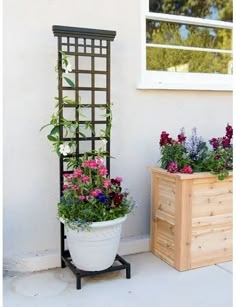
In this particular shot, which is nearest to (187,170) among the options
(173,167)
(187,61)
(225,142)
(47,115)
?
(173,167)

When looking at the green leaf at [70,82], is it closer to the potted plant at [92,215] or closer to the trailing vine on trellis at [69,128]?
the trailing vine on trellis at [69,128]

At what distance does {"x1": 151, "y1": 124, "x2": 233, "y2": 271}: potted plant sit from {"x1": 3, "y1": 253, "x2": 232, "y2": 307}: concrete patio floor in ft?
0.40

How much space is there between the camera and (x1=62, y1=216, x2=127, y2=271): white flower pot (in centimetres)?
240

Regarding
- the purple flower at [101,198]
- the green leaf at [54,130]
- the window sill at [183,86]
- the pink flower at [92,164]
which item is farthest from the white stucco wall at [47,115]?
the purple flower at [101,198]

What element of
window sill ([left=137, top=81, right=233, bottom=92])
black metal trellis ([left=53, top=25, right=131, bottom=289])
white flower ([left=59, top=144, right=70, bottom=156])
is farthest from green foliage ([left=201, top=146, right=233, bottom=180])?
white flower ([left=59, top=144, right=70, bottom=156])

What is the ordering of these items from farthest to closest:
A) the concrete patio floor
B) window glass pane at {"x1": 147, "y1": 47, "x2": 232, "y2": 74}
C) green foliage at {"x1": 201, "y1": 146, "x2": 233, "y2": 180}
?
window glass pane at {"x1": 147, "y1": 47, "x2": 232, "y2": 74}, green foliage at {"x1": 201, "y1": 146, "x2": 233, "y2": 180}, the concrete patio floor

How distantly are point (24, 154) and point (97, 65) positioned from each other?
2.81 ft

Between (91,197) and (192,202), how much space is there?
72cm

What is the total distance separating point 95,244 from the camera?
2.42 meters

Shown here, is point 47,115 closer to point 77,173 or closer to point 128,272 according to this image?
point 77,173

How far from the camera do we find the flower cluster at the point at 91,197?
2.42 m

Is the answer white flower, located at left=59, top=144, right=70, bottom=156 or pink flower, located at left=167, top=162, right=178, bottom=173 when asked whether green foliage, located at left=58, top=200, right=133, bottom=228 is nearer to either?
white flower, located at left=59, top=144, right=70, bottom=156

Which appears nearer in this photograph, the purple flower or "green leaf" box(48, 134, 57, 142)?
the purple flower

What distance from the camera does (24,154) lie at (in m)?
2.72
